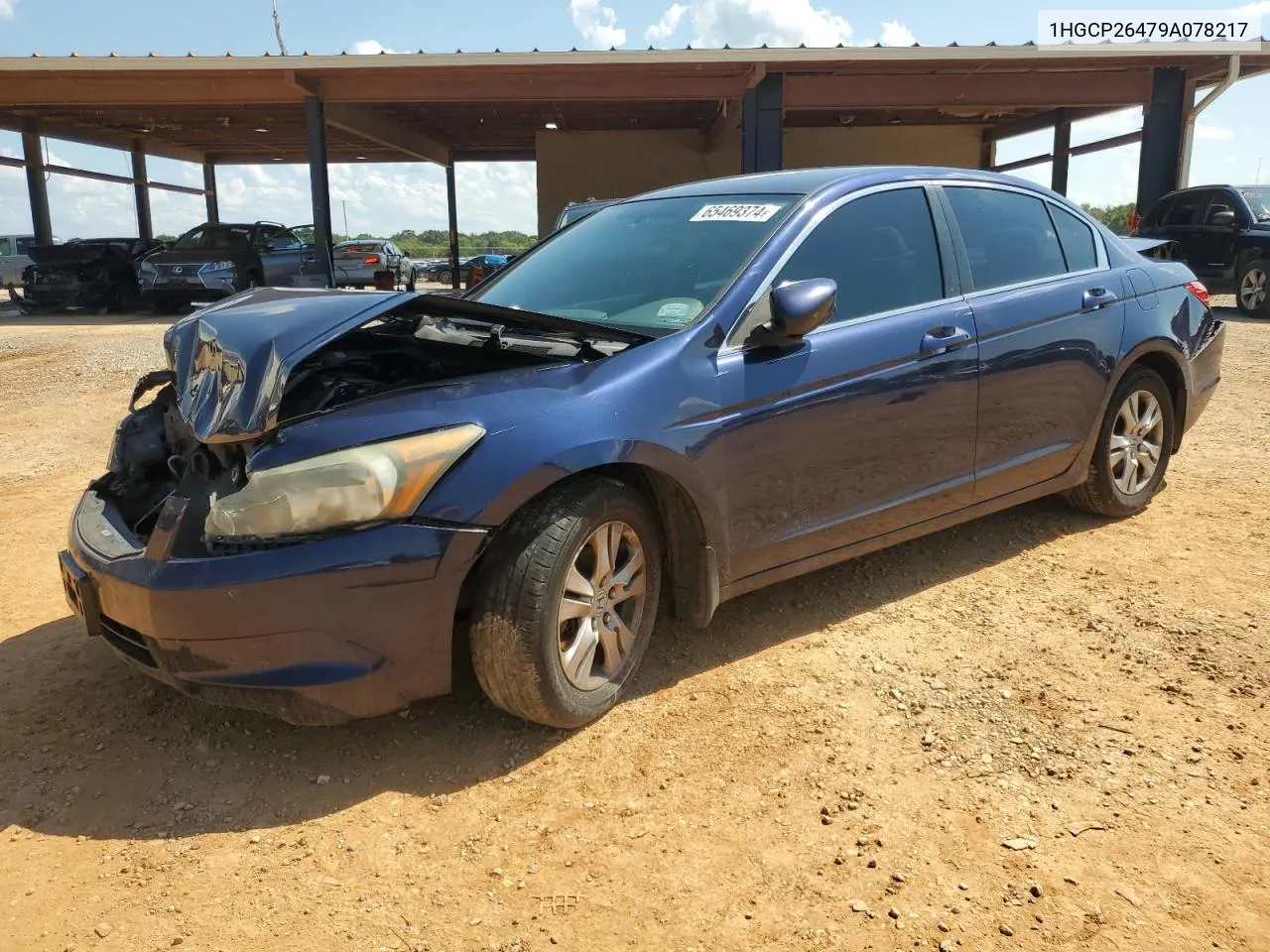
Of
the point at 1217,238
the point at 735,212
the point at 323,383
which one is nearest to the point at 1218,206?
the point at 1217,238

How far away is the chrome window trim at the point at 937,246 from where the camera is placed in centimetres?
301

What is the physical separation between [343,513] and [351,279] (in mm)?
21360

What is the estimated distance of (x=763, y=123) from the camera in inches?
597

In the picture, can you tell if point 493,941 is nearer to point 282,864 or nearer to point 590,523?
point 282,864

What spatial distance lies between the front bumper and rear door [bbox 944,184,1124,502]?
2.27 m

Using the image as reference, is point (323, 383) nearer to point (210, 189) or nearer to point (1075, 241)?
point (1075, 241)

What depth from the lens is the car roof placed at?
11.4 ft

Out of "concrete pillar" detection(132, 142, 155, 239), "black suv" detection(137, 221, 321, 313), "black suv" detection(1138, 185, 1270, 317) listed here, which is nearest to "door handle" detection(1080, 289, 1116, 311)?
"black suv" detection(1138, 185, 1270, 317)

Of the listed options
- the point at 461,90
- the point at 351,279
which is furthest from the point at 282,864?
the point at 351,279

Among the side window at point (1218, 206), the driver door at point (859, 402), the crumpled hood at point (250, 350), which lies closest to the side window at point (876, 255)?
the driver door at point (859, 402)

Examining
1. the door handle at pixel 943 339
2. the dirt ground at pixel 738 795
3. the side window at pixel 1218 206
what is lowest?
the dirt ground at pixel 738 795

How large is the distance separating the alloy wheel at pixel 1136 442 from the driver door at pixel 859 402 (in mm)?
1164

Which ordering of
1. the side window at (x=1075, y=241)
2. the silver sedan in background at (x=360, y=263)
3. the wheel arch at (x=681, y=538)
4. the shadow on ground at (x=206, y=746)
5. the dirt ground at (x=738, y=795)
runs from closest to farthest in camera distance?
the dirt ground at (x=738, y=795)
the shadow on ground at (x=206, y=746)
the wheel arch at (x=681, y=538)
the side window at (x=1075, y=241)
the silver sedan in background at (x=360, y=263)

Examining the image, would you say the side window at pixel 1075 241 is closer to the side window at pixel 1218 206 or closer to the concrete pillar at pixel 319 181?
the side window at pixel 1218 206
